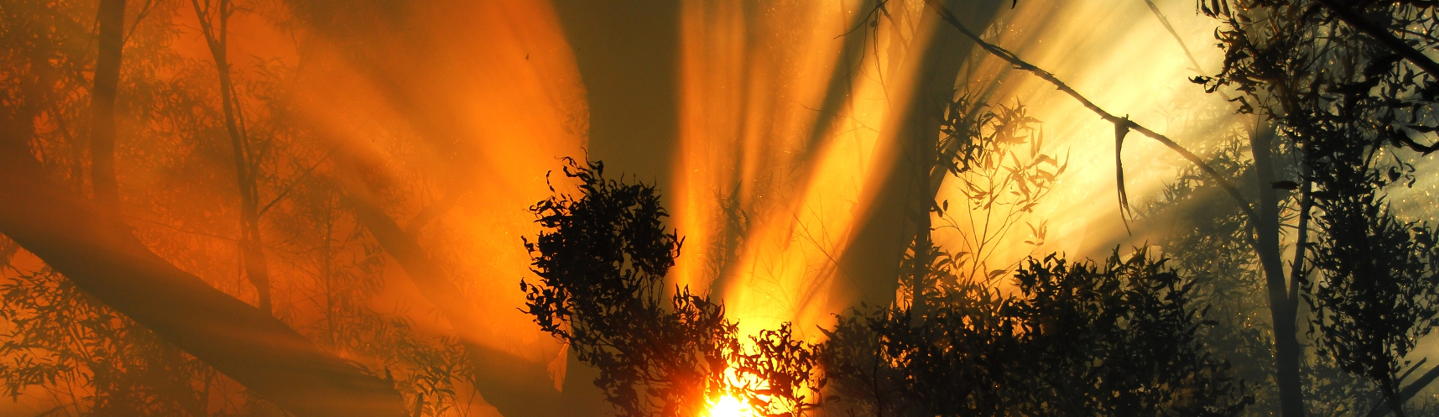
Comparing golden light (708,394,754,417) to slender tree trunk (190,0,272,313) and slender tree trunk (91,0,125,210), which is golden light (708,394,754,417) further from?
slender tree trunk (91,0,125,210)

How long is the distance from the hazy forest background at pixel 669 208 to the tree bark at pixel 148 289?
1.3 inches

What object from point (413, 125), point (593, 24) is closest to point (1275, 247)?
point (593, 24)

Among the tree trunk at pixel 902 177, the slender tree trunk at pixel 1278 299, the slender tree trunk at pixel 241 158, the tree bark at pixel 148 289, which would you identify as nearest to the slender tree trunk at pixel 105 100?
the slender tree trunk at pixel 241 158

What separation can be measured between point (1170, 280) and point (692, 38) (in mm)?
9396

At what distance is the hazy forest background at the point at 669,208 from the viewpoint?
4938 mm

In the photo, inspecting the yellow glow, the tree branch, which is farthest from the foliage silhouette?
the yellow glow

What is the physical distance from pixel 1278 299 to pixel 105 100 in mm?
16315

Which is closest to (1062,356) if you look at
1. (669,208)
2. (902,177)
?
(902,177)

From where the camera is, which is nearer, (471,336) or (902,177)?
(902,177)

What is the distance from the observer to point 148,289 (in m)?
7.04

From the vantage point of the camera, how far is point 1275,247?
7715mm

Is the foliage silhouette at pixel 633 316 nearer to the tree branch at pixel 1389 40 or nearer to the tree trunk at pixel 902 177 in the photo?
the tree trunk at pixel 902 177

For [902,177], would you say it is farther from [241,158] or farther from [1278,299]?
[241,158]

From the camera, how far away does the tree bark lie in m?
7.02
